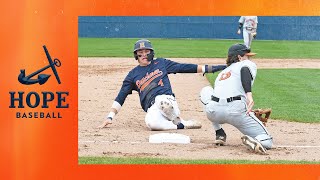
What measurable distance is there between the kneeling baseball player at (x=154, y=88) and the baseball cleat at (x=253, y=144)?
98 cm

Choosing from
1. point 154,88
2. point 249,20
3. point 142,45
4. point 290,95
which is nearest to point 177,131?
point 154,88

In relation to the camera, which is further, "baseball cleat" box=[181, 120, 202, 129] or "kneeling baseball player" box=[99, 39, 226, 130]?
"baseball cleat" box=[181, 120, 202, 129]

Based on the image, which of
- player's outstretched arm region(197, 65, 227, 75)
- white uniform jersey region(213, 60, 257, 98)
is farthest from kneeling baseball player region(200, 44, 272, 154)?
player's outstretched arm region(197, 65, 227, 75)

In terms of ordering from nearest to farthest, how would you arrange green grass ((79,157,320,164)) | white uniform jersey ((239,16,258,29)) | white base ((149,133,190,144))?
green grass ((79,157,320,164)) → white uniform jersey ((239,16,258,29)) → white base ((149,133,190,144))

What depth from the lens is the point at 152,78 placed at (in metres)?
6.75

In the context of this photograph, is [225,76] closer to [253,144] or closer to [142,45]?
[253,144]

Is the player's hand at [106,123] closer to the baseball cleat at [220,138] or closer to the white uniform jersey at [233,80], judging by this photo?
the baseball cleat at [220,138]

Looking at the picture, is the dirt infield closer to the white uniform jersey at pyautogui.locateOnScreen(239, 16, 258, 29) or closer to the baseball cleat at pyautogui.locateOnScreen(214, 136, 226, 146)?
the baseball cleat at pyautogui.locateOnScreen(214, 136, 226, 146)

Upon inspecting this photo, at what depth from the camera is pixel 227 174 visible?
16.1 ft

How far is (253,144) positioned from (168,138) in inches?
30.4

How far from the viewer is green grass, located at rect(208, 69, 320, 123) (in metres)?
7.93

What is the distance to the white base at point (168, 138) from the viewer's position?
244 inches

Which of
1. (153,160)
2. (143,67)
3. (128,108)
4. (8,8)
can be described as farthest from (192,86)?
(8,8)

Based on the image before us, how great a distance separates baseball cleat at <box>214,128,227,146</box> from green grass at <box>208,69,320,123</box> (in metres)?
1.50
